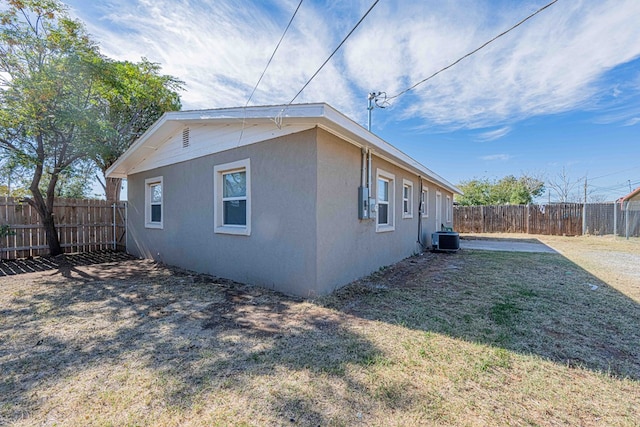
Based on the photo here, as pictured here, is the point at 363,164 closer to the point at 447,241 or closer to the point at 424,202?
the point at 424,202

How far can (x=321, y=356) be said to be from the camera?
277cm

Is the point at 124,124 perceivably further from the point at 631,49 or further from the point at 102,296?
the point at 631,49

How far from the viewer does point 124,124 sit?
10711mm

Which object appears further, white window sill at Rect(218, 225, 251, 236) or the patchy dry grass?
white window sill at Rect(218, 225, 251, 236)

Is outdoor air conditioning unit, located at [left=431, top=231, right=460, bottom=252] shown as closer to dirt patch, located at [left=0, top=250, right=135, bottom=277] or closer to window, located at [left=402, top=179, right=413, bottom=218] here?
window, located at [left=402, top=179, right=413, bottom=218]

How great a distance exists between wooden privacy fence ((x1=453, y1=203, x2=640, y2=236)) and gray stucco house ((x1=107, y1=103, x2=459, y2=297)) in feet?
43.4

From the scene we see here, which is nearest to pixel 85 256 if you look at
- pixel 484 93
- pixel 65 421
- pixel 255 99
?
pixel 255 99

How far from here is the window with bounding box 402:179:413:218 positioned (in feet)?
27.1

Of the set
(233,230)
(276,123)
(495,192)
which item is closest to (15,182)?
(233,230)

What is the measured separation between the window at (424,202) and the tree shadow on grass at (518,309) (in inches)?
136

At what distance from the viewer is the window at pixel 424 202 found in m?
9.98

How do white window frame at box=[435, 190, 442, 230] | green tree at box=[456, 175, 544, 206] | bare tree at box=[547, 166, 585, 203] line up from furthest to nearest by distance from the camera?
bare tree at box=[547, 166, 585, 203] → green tree at box=[456, 175, 544, 206] → white window frame at box=[435, 190, 442, 230]

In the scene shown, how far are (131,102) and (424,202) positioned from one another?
36.3 ft

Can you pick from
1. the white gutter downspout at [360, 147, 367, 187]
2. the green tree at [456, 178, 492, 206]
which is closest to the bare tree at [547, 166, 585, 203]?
the green tree at [456, 178, 492, 206]
